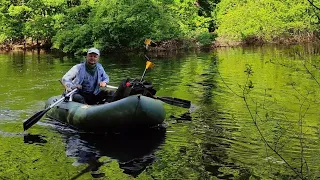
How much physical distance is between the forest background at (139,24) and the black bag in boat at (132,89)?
23.2 meters

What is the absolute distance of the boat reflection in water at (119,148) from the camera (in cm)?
645

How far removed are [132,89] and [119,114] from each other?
537mm

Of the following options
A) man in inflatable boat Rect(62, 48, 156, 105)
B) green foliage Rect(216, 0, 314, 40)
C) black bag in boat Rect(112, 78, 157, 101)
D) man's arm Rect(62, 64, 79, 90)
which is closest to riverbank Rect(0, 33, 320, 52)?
green foliage Rect(216, 0, 314, 40)

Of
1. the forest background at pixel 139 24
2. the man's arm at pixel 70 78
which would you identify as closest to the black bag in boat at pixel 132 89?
the man's arm at pixel 70 78

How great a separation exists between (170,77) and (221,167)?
1077 cm

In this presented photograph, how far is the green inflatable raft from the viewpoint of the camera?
7781 millimetres

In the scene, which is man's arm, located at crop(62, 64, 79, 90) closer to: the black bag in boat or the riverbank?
the black bag in boat

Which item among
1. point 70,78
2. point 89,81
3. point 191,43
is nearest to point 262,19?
point 191,43

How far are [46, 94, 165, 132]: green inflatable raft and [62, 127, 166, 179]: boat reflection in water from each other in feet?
0.62

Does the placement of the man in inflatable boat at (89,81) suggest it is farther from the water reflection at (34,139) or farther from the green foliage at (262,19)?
the green foliage at (262,19)

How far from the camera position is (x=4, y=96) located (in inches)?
519

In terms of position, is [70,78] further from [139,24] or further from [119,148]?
[139,24]

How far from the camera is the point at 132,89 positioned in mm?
8078

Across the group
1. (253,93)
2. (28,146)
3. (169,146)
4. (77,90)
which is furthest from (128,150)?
(253,93)
